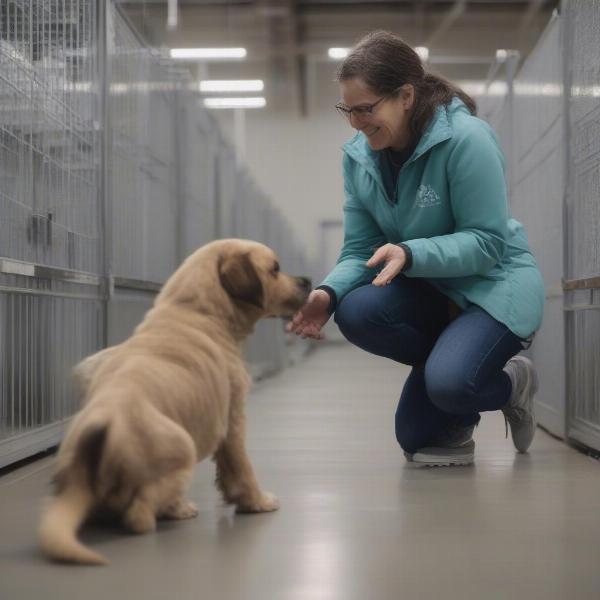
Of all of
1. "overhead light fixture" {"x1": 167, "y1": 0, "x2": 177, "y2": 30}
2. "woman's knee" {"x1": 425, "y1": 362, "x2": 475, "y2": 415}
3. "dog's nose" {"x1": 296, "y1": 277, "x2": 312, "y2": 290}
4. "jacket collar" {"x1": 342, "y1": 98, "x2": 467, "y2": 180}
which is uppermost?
"overhead light fixture" {"x1": 167, "y1": 0, "x2": 177, "y2": 30}

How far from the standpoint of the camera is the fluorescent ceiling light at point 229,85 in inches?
525

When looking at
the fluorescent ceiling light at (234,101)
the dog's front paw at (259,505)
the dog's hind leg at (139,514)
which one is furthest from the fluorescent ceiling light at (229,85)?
the dog's hind leg at (139,514)

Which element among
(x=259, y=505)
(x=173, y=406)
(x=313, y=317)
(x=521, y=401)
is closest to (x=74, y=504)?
(x=173, y=406)

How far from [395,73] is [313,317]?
0.73 m

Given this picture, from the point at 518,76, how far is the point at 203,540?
3.38 meters

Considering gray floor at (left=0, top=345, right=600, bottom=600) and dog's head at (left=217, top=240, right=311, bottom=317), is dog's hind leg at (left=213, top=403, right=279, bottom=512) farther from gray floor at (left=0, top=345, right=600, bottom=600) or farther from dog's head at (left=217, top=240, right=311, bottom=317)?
dog's head at (left=217, top=240, right=311, bottom=317)

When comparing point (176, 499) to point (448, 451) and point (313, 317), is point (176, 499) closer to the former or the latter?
point (313, 317)

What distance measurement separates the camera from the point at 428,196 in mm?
2752

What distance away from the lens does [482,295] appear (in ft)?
9.05

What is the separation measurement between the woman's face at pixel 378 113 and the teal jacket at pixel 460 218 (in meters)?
0.08

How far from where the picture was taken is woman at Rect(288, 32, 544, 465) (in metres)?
2.64

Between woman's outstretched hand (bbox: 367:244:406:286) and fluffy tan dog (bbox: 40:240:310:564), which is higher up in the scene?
woman's outstretched hand (bbox: 367:244:406:286)

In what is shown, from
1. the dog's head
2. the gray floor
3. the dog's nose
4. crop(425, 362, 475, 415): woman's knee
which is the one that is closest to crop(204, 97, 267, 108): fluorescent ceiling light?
the gray floor

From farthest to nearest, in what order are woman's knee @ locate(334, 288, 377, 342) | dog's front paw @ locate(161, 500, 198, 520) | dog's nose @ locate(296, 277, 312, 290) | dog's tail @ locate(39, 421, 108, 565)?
woman's knee @ locate(334, 288, 377, 342) → dog's nose @ locate(296, 277, 312, 290) → dog's front paw @ locate(161, 500, 198, 520) → dog's tail @ locate(39, 421, 108, 565)
